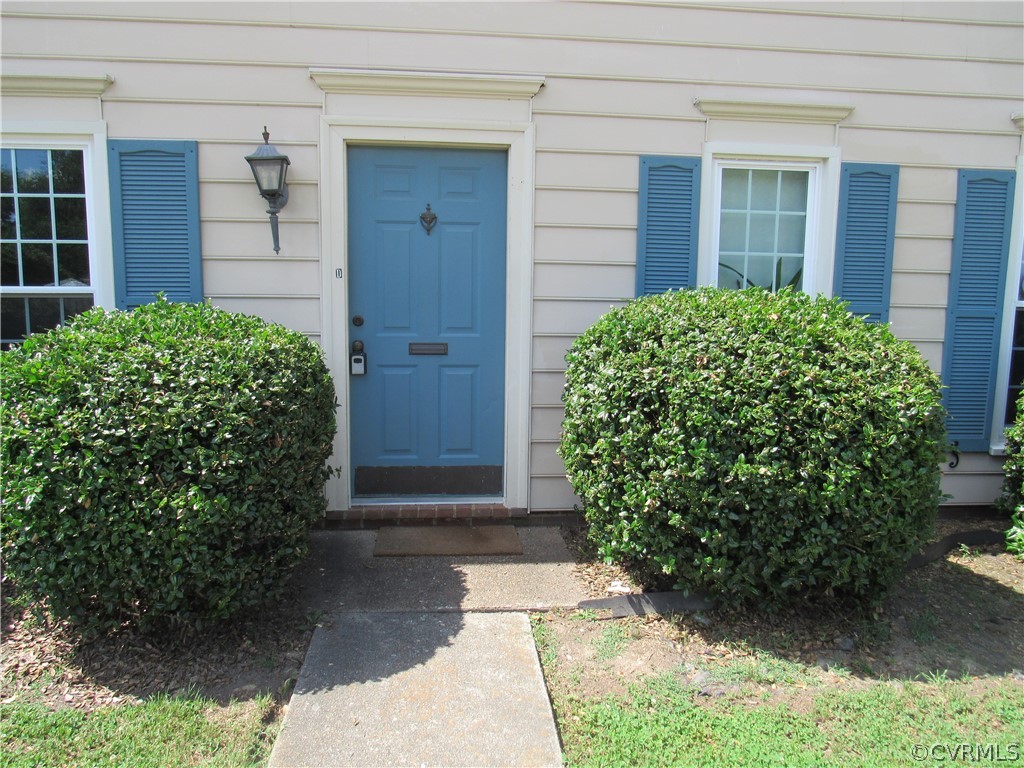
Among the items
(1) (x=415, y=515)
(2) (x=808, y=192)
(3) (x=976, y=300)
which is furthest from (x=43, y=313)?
(3) (x=976, y=300)

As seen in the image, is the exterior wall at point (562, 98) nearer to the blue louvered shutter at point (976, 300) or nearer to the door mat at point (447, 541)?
the blue louvered shutter at point (976, 300)

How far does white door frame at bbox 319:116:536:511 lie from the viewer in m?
3.79

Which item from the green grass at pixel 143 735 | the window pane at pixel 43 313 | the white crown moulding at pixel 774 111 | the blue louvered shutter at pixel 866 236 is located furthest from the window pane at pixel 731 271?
the window pane at pixel 43 313

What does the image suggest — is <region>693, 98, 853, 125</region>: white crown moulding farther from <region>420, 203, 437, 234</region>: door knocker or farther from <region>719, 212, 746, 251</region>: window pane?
<region>420, 203, 437, 234</region>: door knocker

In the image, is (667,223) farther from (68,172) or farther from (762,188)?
(68,172)

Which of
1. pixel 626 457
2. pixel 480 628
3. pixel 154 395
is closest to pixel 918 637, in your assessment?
pixel 626 457

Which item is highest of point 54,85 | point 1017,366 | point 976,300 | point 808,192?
point 54,85

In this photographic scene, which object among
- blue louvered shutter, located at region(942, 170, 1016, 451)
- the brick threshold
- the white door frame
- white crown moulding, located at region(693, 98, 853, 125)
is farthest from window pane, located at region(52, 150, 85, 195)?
blue louvered shutter, located at region(942, 170, 1016, 451)

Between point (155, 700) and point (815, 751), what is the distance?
2.34m

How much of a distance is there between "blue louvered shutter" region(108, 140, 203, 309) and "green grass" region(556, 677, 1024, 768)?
3062 millimetres

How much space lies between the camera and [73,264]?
3.78 m

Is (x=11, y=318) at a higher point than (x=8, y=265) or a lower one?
lower

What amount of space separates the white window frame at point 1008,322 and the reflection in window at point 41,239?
18.5ft

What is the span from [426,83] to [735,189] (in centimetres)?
197
